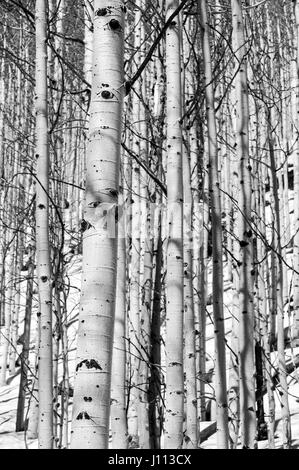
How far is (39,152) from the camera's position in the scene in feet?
13.5

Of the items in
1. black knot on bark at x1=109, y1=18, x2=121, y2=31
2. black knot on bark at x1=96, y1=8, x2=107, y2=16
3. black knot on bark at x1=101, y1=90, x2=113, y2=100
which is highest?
black knot on bark at x1=96, y1=8, x2=107, y2=16

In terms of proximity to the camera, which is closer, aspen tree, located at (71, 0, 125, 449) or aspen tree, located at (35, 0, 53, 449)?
aspen tree, located at (71, 0, 125, 449)

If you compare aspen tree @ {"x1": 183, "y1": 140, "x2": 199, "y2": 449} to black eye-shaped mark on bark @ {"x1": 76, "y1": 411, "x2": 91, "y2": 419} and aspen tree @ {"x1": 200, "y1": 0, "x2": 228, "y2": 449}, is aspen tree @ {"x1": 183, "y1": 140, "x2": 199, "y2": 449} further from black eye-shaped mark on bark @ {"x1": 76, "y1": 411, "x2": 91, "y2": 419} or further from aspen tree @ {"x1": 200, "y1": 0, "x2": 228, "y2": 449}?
black eye-shaped mark on bark @ {"x1": 76, "y1": 411, "x2": 91, "y2": 419}

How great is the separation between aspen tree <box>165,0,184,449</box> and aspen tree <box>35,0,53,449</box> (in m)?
0.90

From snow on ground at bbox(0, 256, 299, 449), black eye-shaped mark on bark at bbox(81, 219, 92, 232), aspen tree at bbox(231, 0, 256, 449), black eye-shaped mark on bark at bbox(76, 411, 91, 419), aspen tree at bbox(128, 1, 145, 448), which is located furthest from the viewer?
snow on ground at bbox(0, 256, 299, 449)

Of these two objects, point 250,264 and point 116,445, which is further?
point 116,445

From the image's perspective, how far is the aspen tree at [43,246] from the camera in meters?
3.76

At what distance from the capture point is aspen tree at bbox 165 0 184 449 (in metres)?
3.23

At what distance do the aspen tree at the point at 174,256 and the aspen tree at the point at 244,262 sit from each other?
0.48 metres

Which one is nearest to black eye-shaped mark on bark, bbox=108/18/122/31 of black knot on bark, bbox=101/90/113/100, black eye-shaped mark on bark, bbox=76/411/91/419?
black knot on bark, bbox=101/90/113/100

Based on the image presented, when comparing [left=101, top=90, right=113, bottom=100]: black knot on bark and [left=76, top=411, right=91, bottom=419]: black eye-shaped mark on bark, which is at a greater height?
[left=101, top=90, right=113, bottom=100]: black knot on bark
